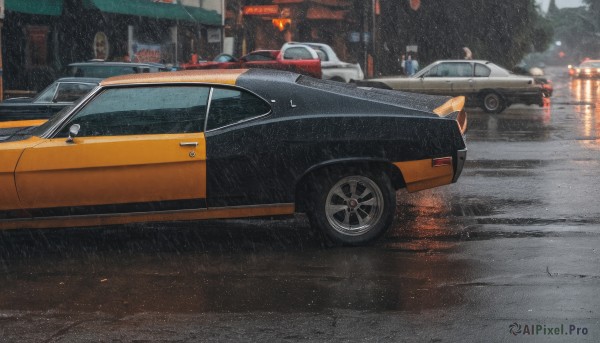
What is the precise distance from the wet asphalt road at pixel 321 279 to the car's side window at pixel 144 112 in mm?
975

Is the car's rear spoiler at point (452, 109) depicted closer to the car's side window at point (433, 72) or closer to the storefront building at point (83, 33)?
the car's side window at point (433, 72)

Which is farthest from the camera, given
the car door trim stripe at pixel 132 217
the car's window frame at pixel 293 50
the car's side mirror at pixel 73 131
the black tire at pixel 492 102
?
the car's window frame at pixel 293 50

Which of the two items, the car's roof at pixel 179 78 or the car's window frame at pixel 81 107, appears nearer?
the car's window frame at pixel 81 107

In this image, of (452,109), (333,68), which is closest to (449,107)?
(452,109)

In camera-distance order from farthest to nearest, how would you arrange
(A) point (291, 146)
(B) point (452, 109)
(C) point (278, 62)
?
(C) point (278, 62), (B) point (452, 109), (A) point (291, 146)

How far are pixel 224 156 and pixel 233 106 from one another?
0.44m

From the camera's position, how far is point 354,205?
25.3 feet

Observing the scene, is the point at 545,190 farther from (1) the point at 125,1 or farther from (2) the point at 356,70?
(1) the point at 125,1

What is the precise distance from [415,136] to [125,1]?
24822 millimetres

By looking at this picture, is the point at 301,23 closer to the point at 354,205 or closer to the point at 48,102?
the point at 48,102

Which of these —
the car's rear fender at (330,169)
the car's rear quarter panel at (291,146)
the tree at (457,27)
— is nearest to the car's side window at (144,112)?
the car's rear quarter panel at (291,146)

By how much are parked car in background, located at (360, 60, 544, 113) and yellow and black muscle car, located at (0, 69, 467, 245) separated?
58.9 ft

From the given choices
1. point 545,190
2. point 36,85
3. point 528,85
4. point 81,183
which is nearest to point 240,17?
point 36,85

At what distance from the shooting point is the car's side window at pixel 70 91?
1485 centimetres
